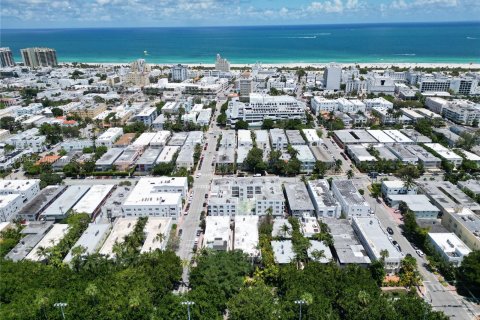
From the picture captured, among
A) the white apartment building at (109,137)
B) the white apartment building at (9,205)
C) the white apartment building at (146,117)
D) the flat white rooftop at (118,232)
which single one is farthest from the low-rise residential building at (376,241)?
the white apartment building at (146,117)

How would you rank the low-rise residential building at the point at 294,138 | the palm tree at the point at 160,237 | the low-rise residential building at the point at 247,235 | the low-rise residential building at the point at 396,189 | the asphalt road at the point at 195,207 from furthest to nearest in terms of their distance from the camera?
the low-rise residential building at the point at 294,138 < the low-rise residential building at the point at 396,189 < the asphalt road at the point at 195,207 < the palm tree at the point at 160,237 < the low-rise residential building at the point at 247,235

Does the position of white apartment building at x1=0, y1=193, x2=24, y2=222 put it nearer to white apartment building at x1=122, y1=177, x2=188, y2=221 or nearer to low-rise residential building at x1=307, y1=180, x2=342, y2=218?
white apartment building at x1=122, y1=177, x2=188, y2=221

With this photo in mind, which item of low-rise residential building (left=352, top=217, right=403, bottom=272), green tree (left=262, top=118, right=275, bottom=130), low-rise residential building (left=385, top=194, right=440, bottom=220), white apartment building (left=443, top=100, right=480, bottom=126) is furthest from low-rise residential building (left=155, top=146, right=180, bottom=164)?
white apartment building (left=443, top=100, right=480, bottom=126)

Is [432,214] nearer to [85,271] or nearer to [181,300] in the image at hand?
[181,300]

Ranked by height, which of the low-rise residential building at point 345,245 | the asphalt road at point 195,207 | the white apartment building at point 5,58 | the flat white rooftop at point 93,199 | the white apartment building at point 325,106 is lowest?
the asphalt road at point 195,207

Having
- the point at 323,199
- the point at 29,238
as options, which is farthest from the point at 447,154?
the point at 29,238

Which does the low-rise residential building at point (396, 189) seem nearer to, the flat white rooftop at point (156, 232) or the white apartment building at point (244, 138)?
the white apartment building at point (244, 138)

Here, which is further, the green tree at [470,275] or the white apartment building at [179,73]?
the white apartment building at [179,73]
